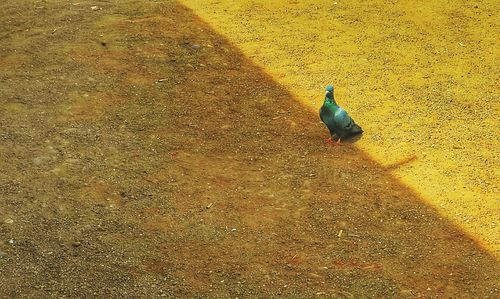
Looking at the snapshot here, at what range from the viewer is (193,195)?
222 inches

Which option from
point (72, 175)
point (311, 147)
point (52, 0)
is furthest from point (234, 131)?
point (52, 0)

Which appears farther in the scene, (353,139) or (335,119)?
(353,139)

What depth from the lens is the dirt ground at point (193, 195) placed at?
15.8 feet

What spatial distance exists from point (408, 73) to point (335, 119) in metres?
1.69

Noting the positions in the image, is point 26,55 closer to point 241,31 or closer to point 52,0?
point 52,0

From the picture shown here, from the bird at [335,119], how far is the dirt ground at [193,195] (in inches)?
5.7

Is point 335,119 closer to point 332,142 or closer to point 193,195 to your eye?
point 332,142

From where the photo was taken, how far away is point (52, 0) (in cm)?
938

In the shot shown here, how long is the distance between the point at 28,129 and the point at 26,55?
5.48 feet

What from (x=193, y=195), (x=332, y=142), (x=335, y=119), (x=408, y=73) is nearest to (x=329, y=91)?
(x=335, y=119)

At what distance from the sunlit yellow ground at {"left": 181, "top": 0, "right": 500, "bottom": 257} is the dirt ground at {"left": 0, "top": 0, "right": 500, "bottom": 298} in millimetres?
204

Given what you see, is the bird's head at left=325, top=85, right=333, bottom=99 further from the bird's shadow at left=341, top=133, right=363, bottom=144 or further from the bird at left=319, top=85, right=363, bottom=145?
the bird's shadow at left=341, top=133, right=363, bottom=144

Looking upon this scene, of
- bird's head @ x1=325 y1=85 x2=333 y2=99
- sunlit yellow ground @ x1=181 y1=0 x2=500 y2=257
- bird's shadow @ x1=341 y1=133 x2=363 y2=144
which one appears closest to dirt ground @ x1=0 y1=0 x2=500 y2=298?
bird's shadow @ x1=341 y1=133 x2=363 y2=144

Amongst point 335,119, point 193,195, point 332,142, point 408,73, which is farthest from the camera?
point 408,73
